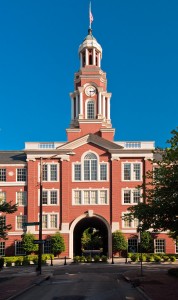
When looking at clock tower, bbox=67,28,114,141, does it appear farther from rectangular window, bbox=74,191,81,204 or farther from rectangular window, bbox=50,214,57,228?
rectangular window, bbox=50,214,57,228

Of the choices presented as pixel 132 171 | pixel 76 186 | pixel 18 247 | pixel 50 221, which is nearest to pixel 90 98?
pixel 132 171

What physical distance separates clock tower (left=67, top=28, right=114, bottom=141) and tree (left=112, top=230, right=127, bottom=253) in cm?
1398

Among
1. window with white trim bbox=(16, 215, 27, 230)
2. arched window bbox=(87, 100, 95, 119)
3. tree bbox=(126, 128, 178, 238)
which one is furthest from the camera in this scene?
arched window bbox=(87, 100, 95, 119)

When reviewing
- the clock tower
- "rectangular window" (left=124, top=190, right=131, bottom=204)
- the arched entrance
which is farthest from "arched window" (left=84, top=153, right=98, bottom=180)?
the arched entrance

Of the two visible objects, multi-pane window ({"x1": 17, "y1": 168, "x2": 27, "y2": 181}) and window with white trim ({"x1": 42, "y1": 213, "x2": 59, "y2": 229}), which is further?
multi-pane window ({"x1": 17, "y1": 168, "x2": 27, "y2": 181})

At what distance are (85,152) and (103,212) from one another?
8.34 meters

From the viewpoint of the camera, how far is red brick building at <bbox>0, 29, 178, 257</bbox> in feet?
196

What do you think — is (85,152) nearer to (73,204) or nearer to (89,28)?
(73,204)

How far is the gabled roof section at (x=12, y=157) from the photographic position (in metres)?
61.8

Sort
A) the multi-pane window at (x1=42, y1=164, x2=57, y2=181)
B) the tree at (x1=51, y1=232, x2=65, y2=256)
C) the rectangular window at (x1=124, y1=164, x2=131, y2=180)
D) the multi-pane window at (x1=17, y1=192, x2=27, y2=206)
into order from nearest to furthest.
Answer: the tree at (x1=51, y1=232, x2=65, y2=256), the rectangular window at (x1=124, y1=164, x2=131, y2=180), the multi-pane window at (x1=42, y1=164, x2=57, y2=181), the multi-pane window at (x1=17, y1=192, x2=27, y2=206)

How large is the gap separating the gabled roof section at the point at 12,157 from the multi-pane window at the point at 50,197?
5.43 metres

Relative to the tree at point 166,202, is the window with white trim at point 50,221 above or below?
below

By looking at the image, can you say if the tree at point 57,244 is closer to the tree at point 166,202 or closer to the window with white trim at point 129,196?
the window with white trim at point 129,196

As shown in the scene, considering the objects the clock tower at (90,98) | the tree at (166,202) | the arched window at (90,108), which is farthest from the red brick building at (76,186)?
the tree at (166,202)
